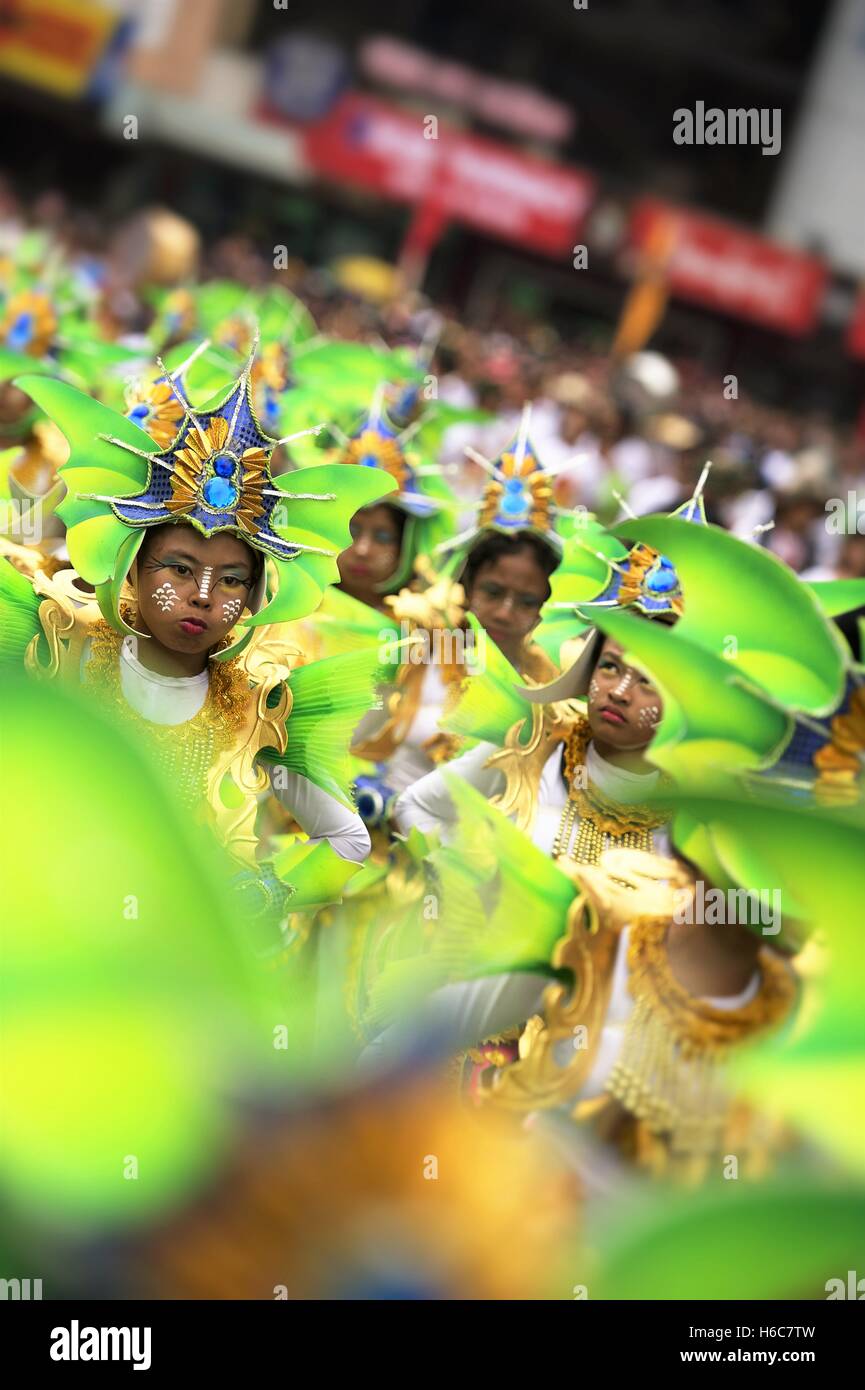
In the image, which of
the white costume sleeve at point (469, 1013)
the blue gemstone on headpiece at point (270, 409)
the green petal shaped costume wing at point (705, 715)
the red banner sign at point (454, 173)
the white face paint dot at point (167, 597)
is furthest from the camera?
the red banner sign at point (454, 173)

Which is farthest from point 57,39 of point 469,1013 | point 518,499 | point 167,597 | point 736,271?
point 469,1013

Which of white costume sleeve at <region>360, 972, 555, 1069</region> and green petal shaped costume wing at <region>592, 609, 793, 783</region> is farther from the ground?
green petal shaped costume wing at <region>592, 609, 793, 783</region>

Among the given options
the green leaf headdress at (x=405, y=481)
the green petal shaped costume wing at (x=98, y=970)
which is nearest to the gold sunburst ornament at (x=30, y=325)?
the green leaf headdress at (x=405, y=481)

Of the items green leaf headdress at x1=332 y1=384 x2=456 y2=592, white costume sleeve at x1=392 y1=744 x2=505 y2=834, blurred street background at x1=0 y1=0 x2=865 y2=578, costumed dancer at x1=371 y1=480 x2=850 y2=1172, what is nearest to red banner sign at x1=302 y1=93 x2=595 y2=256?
blurred street background at x1=0 y1=0 x2=865 y2=578

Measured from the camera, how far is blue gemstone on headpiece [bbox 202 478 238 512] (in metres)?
3.12

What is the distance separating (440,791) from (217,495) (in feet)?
3.08

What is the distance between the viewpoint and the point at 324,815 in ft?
11.2

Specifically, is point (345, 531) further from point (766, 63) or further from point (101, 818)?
point (766, 63)

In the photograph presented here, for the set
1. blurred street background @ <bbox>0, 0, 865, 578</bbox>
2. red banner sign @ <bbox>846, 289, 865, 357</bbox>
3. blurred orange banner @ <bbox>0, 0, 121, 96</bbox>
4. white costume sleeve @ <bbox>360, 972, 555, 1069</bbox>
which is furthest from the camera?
red banner sign @ <bbox>846, 289, 865, 357</bbox>

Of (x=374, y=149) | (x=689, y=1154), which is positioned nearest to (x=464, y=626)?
(x=689, y=1154)

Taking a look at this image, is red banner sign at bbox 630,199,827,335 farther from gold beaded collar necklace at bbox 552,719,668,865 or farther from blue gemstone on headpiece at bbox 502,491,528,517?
gold beaded collar necklace at bbox 552,719,668,865

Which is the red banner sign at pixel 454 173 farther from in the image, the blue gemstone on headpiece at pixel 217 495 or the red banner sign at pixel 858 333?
the blue gemstone on headpiece at pixel 217 495

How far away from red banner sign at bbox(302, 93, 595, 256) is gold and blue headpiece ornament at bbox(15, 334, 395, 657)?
91.4 feet

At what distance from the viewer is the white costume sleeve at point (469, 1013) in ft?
4.28
